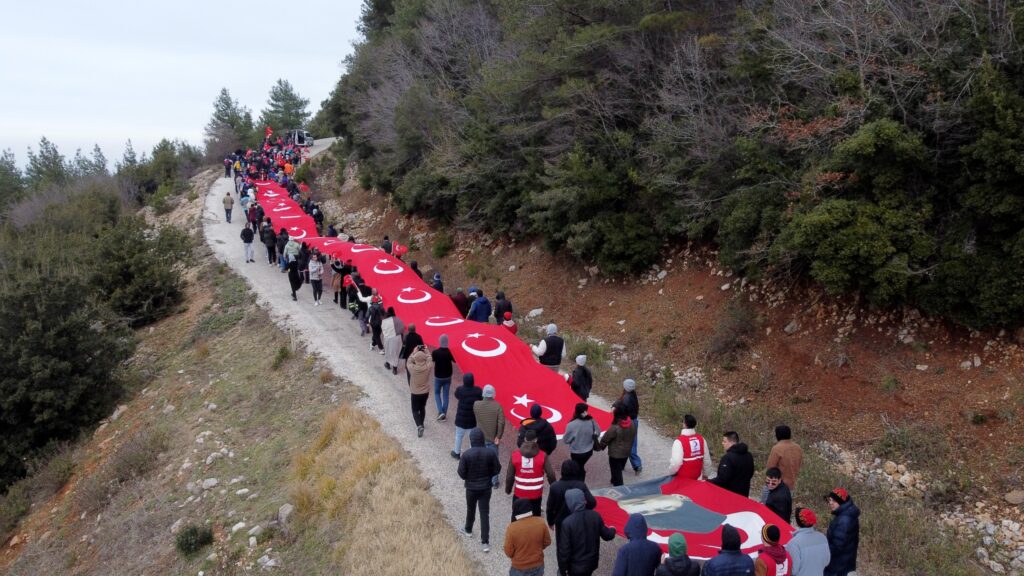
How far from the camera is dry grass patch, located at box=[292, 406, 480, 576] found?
8977mm

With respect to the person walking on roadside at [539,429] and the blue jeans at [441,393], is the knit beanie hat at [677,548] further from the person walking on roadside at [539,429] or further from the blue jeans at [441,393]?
the blue jeans at [441,393]

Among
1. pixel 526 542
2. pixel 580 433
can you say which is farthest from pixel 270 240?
pixel 526 542

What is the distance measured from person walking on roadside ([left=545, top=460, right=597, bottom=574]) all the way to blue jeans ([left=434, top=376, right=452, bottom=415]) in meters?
5.00

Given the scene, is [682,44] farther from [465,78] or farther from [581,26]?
[465,78]

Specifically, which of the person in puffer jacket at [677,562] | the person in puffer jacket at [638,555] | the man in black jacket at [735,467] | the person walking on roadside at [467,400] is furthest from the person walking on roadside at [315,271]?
the person in puffer jacket at [677,562]

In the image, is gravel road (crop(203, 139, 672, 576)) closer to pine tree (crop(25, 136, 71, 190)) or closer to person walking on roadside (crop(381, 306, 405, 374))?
person walking on roadside (crop(381, 306, 405, 374))

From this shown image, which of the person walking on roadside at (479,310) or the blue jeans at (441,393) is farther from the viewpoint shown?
the person walking on roadside at (479,310)

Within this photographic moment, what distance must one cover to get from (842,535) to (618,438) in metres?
3.20

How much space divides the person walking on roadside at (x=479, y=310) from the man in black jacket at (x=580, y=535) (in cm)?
904

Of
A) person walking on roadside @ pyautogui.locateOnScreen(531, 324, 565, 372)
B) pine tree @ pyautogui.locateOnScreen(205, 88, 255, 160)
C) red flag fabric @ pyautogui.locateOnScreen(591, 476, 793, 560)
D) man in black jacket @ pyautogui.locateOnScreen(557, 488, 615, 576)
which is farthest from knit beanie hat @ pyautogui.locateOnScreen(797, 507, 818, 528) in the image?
pine tree @ pyautogui.locateOnScreen(205, 88, 255, 160)

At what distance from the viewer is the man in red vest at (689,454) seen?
8.72m

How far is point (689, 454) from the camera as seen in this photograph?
8.71 meters

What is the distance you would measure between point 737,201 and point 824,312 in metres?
3.46

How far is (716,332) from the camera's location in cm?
1641
